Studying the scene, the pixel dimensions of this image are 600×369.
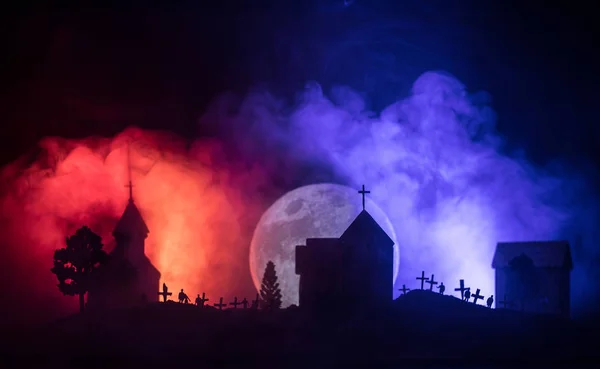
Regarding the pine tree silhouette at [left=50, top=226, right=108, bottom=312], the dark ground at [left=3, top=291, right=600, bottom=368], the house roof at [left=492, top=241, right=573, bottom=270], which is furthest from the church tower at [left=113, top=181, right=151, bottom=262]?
the house roof at [left=492, top=241, right=573, bottom=270]

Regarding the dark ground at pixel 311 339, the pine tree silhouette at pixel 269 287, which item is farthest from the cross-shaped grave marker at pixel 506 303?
the pine tree silhouette at pixel 269 287

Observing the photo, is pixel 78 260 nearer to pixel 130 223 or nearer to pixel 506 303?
pixel 130 223

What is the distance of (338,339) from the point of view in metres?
47.2

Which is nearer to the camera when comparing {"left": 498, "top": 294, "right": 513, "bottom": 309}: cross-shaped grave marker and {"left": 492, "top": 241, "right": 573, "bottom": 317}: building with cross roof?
{"left": 498, "top": 294, "right": 513, "bottom": 309}: cross-shaped grave marker

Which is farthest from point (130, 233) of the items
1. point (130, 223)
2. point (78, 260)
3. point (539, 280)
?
point (539, 280)

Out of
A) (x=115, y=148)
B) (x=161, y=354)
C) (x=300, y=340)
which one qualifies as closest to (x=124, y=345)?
(x=161, y=354)

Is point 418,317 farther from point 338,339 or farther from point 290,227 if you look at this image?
point 290,227

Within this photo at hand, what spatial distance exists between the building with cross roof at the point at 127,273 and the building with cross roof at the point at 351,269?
13.5 meters

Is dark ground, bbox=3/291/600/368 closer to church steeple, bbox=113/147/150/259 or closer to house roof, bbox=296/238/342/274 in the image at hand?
house roof, bbox=296/238/342/274

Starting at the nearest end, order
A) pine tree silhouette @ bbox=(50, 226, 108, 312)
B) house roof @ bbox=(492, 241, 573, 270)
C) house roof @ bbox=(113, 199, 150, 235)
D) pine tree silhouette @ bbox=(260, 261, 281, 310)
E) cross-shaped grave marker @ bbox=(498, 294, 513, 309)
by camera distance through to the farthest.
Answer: pine tree silhouette @ bbox=(50, 226, 108, 312)
pine tree silhouette @ bbox=(260, 261, 281, 310)
cross-shaped grave marker @ bbox=(498, 294, 513, 309)
house roof @ bbox=(492, 241, 573, 270)
house roof @ bbox=(113, 199, 150, 235)

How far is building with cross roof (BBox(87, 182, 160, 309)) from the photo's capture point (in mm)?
58125

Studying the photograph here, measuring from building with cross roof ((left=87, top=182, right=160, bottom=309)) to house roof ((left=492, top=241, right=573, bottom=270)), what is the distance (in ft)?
101

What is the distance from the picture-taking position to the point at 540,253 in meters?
65.2

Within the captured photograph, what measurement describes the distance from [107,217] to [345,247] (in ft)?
94.7
